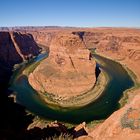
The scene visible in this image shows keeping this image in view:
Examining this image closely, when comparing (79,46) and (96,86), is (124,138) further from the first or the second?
(79,46)

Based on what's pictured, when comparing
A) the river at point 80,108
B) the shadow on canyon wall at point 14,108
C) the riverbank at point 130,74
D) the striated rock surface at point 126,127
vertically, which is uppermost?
the striated rock surface at point 126,127

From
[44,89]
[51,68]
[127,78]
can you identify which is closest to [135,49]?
[127,78]

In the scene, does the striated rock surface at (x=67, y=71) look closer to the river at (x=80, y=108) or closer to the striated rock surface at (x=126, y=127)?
the river at (x=80, y=108)

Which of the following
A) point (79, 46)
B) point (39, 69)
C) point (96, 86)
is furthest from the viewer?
point (39, 69)

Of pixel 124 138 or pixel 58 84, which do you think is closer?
pixel 124 138

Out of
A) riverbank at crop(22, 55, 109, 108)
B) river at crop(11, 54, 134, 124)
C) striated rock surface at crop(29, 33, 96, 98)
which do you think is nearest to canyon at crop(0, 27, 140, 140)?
striated rock surface at crop(29, 33, 96, 98)

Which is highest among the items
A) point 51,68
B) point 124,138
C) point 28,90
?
point 124,138

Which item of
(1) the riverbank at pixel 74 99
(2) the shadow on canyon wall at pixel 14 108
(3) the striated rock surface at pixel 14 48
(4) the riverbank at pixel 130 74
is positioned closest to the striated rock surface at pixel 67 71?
(1) the riverbank at pixel 74 99

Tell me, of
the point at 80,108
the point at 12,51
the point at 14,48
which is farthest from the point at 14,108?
the point at 14,48
